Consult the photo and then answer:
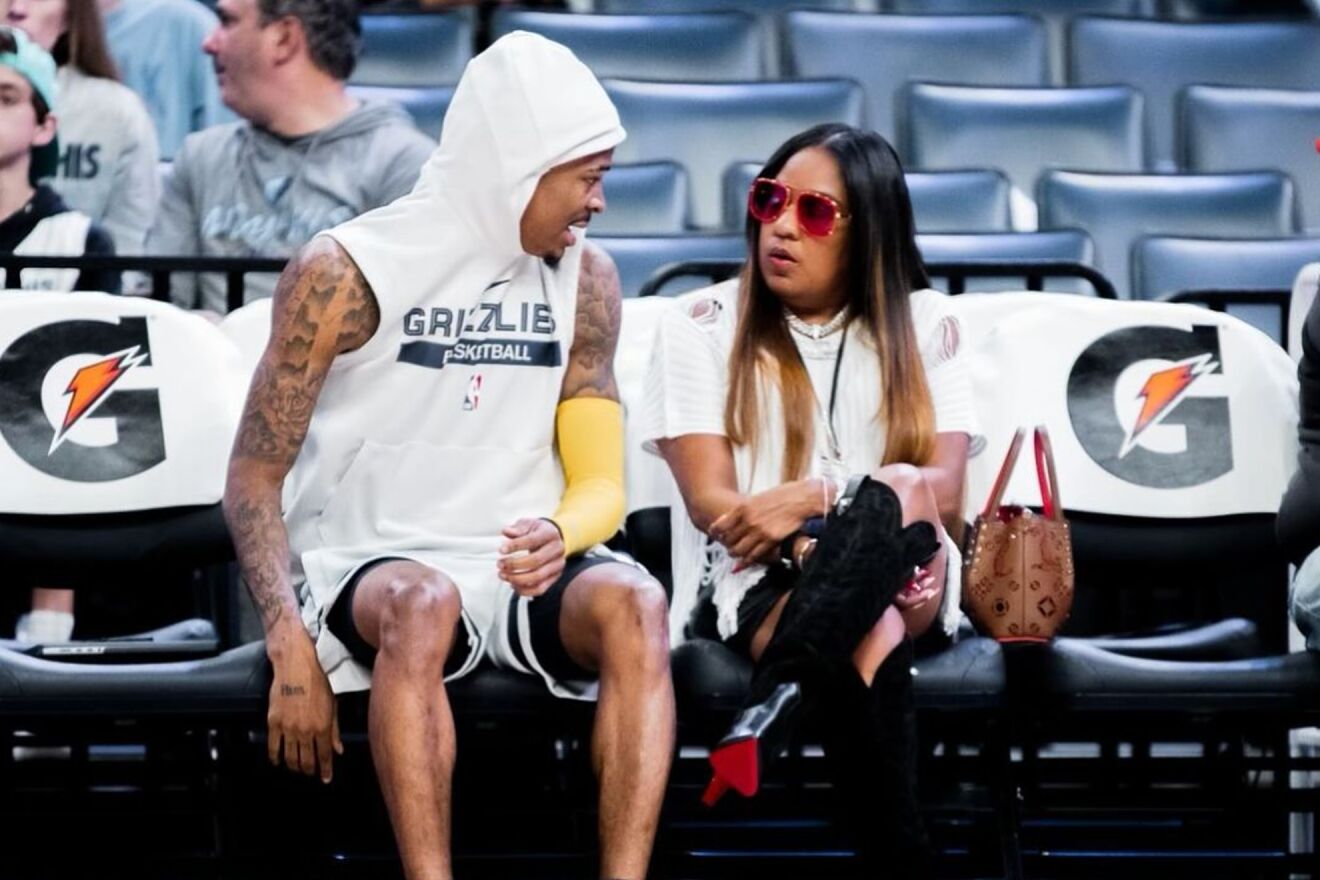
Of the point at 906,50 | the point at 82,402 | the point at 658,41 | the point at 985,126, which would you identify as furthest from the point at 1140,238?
the point at 82,402

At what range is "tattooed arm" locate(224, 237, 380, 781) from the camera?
3.38m

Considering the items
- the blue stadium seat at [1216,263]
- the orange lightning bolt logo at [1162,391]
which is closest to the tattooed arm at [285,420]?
the orange lightning bolt logo at [1162,391]

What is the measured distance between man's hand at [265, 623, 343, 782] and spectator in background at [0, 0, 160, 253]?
6.11 ft

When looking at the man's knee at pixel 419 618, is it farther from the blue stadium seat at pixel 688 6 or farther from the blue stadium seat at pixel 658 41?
the blue stadium seat at pixel 688 6

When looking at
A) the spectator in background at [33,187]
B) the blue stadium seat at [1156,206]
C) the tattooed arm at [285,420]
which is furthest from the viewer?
the blue stadium seat at [1156,206]

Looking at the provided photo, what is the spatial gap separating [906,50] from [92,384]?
300 cm

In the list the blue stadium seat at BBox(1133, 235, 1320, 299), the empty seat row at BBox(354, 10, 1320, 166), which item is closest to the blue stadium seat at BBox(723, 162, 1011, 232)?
the blue stadium seat at BBox(1133, 235, 1320, 299)

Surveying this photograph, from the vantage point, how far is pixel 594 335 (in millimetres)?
3699

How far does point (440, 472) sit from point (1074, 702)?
3.26ft

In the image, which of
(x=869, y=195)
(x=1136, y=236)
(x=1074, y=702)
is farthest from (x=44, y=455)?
(x=1136, y=236)

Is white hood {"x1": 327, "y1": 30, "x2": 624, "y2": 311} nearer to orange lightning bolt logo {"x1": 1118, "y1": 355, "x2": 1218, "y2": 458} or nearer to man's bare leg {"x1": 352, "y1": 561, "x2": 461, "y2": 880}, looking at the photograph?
man's bare leg {"x1": 352, "y1": 561, "x2": 461, "y2": 880}

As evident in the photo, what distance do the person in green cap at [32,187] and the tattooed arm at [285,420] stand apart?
0.98 metres

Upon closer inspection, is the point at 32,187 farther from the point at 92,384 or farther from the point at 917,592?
the point at 917,592

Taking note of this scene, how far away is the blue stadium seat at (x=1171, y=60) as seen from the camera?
6.49 metres
